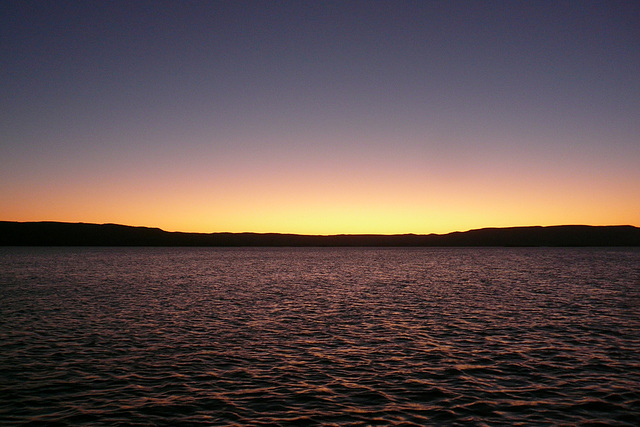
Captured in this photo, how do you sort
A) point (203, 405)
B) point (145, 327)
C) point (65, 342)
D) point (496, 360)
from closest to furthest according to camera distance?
point (203, 405) → point (496, 360) → point (65, 342) → point (145, 327)

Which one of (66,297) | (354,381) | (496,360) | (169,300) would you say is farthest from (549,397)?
(66,297)

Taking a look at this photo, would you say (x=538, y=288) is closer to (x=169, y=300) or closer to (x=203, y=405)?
(x=169, y=300)

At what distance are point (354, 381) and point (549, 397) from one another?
303 inches

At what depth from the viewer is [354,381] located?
20.8 metres

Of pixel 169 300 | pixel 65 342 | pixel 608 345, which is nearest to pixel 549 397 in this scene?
pixel 608 345

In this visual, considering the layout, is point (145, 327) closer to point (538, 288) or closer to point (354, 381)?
point (354, 381)

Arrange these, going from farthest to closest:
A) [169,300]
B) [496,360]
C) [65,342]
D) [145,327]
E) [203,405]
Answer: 1. [169,300]
2. [145,327]
3. [65,342]
4. [496,360]
5. [203,405]

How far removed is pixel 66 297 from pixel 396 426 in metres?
47.7

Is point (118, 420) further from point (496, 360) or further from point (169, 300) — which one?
point (169, 300)

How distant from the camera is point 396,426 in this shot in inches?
617

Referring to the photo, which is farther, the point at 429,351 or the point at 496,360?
the point at 429,351

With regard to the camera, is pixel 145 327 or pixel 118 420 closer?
pixel 118 420

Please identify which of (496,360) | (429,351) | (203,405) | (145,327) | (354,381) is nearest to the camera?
(203,405)

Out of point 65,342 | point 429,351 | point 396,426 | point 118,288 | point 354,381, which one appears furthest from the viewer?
point 118,288
